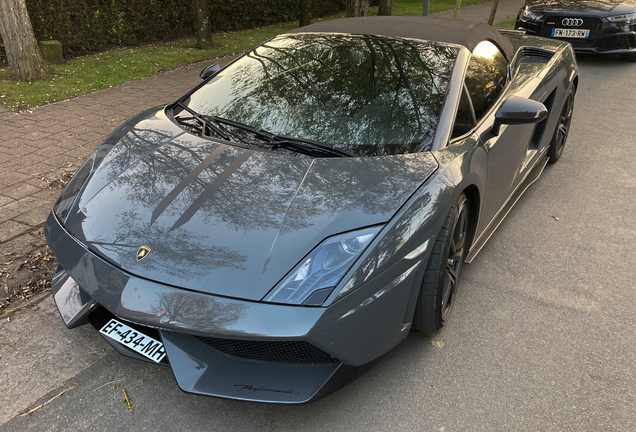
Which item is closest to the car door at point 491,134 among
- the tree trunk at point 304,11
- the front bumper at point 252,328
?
the front bumper at point 252,328

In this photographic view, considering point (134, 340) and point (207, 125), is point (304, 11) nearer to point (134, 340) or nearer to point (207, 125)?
point (207, 125)

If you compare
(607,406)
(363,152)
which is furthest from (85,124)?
(607,406)

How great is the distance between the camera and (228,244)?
2047mm

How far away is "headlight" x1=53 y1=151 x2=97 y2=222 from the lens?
2479 millimetres

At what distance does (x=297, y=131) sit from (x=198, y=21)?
8120 mm

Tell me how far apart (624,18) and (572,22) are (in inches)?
31.0

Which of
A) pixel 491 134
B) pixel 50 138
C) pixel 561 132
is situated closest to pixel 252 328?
pixel 491 134

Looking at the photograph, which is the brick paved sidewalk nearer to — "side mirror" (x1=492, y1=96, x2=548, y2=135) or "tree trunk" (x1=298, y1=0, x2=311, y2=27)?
"side mirror" (x1=492, y1=96, x2=548, y2=135)

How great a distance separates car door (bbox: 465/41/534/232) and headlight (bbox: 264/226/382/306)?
45.9 inches

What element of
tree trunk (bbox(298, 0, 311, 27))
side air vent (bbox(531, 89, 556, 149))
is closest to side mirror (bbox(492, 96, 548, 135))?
side air vent (bbox(531, 89, 556, 149))

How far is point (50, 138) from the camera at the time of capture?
17.3ft

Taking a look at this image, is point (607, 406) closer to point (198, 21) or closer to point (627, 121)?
point (627, 121)

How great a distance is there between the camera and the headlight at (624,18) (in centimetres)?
857

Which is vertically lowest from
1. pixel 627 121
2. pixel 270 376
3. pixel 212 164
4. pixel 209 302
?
pixel 627 121
